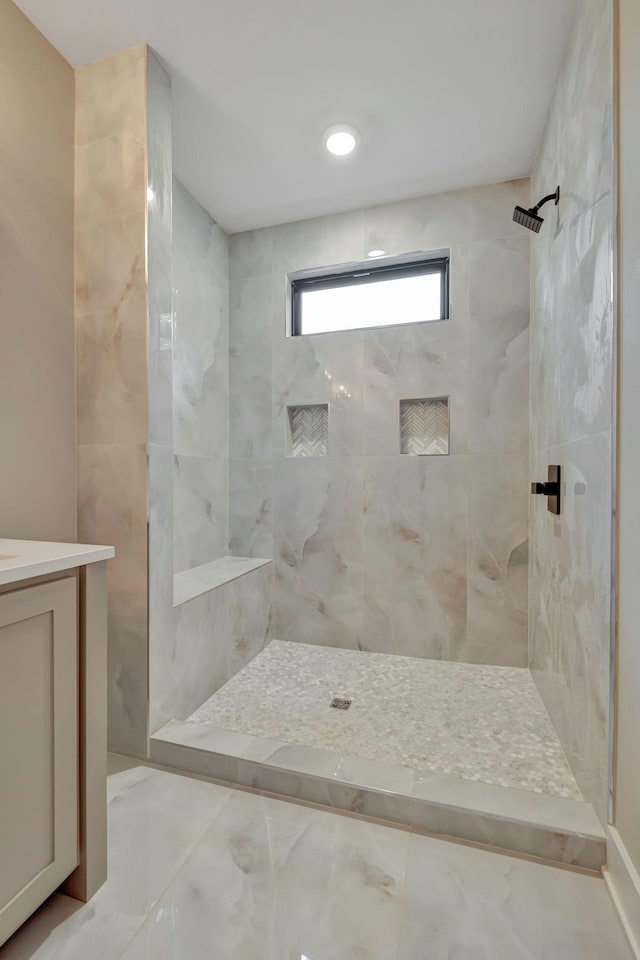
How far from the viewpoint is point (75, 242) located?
154 centimetres

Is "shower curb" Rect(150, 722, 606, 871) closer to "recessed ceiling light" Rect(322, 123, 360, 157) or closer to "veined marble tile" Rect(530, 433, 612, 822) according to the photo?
"veined marble tile" Rect(530, 433, 612, 822)

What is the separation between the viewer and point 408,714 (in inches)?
64.1

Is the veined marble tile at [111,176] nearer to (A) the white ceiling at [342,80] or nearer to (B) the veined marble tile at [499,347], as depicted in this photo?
(A) the white ceiling at [342,80]

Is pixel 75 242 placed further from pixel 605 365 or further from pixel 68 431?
pixel 605 365

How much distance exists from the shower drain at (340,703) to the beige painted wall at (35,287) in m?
1.20

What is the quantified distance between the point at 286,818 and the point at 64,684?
0.73 meters

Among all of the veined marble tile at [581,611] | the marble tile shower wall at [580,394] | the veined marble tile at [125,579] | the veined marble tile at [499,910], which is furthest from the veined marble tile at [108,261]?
the veined marble tile at [499,910]

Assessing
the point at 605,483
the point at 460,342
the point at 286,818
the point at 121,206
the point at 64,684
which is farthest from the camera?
the point at 460,342

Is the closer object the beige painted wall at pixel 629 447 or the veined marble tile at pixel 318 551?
the beige painted wall at pixel 629 447

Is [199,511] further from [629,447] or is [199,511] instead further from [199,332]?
[629,447]

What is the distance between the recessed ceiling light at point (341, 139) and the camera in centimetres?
176

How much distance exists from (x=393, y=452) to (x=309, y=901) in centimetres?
174

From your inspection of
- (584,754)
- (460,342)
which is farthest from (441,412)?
(584,754)

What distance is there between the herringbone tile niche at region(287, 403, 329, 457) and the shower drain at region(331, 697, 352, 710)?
4.05 feet
